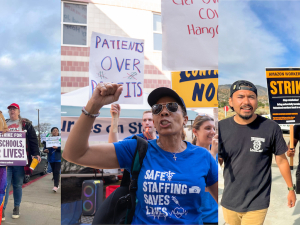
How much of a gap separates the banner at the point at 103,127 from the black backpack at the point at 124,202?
88cm

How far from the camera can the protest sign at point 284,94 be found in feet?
8.07

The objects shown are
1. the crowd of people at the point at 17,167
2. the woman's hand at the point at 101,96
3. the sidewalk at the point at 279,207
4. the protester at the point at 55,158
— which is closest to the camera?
the woman's hand at the point at 101,96

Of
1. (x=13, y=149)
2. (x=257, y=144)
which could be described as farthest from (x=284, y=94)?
(x=13, y=149)

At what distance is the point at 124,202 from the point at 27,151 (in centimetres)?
177

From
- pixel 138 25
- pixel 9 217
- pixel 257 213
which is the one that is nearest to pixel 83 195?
pixel 9 217

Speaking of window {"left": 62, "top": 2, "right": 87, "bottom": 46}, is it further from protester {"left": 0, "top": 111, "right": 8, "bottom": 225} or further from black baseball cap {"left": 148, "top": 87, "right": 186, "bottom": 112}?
protester {"left": 0, "top": 111, "right": 8, "bottom": 225}

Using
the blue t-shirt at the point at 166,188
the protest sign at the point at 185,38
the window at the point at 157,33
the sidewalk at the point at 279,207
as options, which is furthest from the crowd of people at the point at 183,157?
the window at the point at 157,33

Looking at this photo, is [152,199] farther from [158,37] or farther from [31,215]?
[31,215]

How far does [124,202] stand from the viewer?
5.19ft

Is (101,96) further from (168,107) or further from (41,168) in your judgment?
(41,168)

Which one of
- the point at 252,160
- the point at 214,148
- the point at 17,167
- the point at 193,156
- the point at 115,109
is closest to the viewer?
the point at 193,156

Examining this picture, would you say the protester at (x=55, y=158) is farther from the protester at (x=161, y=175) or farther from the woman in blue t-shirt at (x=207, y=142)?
the woman in blue t-shirt at (x=207, y=142)

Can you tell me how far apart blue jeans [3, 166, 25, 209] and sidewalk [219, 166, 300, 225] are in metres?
2.15

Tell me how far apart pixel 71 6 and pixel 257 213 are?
244 centimetres
